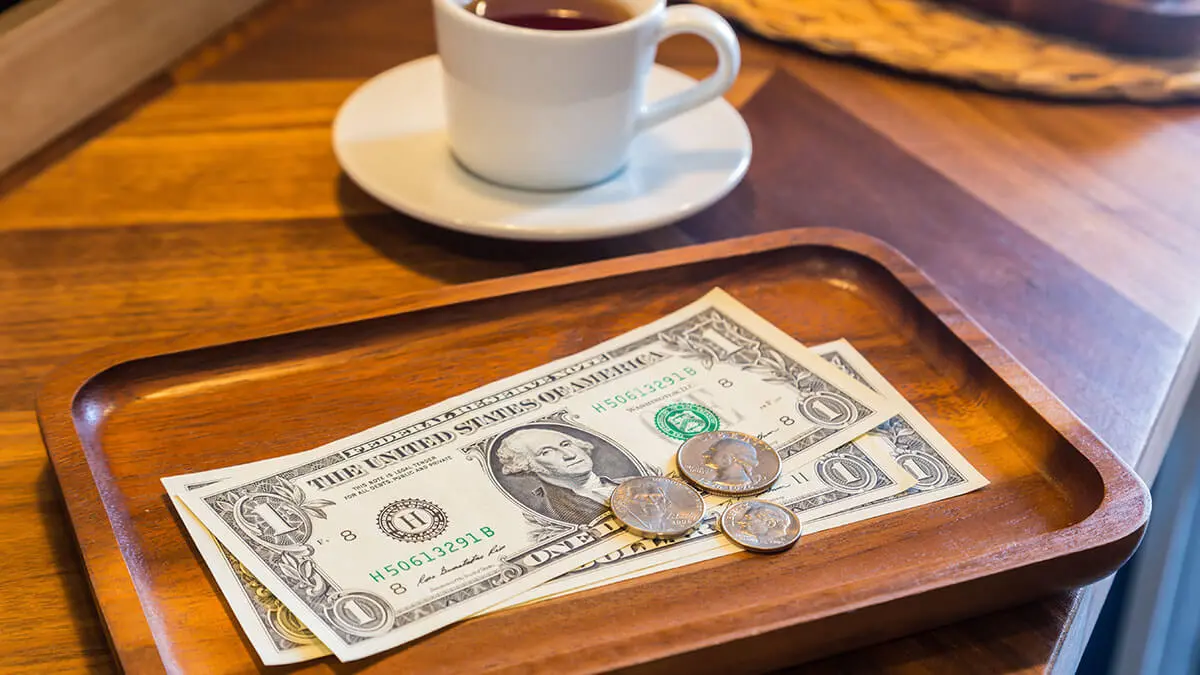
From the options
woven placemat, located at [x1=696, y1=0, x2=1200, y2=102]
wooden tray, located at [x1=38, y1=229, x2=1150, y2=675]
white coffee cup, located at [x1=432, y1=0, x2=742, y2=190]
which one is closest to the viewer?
wooden tray, located at [x1=38, y1=229, x2=1150, y2=675]

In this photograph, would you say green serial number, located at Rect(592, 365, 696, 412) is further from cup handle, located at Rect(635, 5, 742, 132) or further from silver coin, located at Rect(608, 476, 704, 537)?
cup handle, located at Rect(635, 5, 742, 132)

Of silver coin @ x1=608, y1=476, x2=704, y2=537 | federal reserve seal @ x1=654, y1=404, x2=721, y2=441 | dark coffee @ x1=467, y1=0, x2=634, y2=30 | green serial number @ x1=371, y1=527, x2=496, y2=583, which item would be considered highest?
dark coffee @ x1=467, y1=0, x2=634, y2=30

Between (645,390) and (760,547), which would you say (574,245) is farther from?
(760,547)

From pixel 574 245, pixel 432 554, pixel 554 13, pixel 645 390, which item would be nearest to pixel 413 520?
pixel 432 554

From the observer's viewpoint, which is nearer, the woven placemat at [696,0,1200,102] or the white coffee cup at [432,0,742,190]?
the white coffee cup at [432,0,742,190]

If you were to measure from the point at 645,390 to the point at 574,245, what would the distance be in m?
0.19

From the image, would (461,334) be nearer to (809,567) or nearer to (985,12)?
(809,567)

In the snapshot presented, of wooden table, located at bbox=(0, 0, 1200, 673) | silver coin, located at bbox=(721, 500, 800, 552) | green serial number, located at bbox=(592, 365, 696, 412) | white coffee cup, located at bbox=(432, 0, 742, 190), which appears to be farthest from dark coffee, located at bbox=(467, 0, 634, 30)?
silver coin, located at bbox=(721, 500, 800, 552)

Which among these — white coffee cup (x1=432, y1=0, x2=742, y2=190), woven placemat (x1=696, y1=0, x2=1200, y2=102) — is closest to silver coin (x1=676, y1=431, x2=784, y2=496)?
white coffee cup (x1=432, y1=0, x2=742, y2=190)

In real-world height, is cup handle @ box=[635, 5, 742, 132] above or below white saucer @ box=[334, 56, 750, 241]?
above

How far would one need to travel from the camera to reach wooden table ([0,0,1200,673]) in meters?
0.51

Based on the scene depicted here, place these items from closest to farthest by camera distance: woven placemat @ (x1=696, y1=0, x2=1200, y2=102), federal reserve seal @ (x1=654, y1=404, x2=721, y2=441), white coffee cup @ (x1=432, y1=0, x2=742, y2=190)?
federal reserve seal @ (x1=654, y1=404, x2=721, y2=441) < white coffee cup @ (x1=432, y1=0, x2=742, y2=190) < woven placemat @ (x1=696, y1=0, x2=1200, y2=102)

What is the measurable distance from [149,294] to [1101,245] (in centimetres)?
67

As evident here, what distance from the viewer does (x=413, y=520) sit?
1.60 ft
